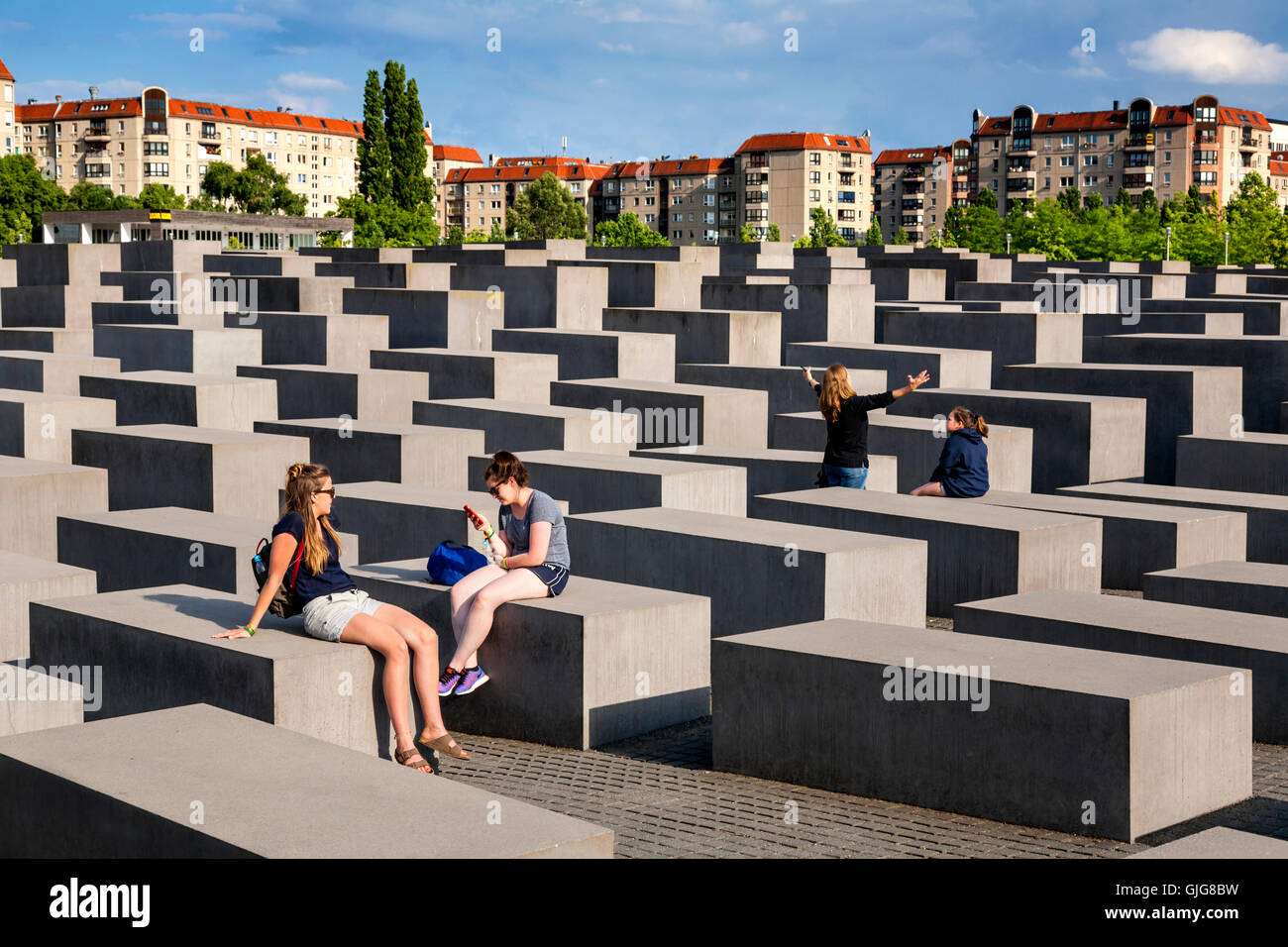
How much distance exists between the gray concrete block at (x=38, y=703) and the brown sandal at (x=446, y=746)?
65.0 inches

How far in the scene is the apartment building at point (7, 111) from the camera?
139375 millimetres

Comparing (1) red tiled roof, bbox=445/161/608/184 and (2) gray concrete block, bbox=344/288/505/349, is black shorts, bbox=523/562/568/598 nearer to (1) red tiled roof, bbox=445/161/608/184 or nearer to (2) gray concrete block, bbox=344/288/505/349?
(2) gray concrete block, bbox=344/288/505/349

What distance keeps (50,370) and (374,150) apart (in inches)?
2719

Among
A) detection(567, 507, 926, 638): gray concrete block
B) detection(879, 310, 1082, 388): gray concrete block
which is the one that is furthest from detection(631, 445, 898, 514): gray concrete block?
detection(879, 310, 1082, 388): gray concrete block

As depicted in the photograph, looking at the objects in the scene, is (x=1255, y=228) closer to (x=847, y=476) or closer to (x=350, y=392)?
(x=350, y=392)

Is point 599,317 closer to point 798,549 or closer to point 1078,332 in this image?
point 1078,332

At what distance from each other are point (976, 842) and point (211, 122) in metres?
156

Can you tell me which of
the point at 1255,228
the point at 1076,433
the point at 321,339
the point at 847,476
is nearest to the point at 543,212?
the point at 1255,228

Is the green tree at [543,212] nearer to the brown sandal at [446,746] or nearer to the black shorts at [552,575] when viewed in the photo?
the black shorts at [552,575]

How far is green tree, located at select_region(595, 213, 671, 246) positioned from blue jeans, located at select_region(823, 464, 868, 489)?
2633 inches

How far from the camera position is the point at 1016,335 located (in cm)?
2127

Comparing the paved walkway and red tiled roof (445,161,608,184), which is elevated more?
red tiled roof (445,161,608,184)

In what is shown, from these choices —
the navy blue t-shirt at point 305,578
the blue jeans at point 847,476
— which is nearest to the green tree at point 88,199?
the blue jeans at point 847,476

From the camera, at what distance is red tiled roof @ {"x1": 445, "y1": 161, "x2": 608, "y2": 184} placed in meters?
Result: 181
